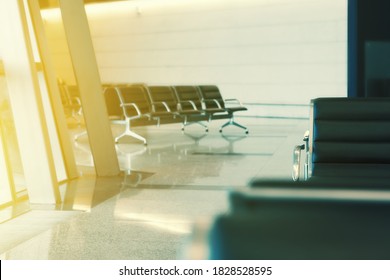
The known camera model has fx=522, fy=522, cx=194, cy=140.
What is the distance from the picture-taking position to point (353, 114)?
2.65 meters

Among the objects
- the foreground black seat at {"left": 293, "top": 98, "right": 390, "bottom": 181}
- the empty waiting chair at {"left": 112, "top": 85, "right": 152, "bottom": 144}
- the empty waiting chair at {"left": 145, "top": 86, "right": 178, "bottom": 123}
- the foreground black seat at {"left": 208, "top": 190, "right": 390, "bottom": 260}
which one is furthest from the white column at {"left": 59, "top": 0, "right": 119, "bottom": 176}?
the foreground black seat at {"left": 208, "top": 190, "right": 390, "bottom": 260}

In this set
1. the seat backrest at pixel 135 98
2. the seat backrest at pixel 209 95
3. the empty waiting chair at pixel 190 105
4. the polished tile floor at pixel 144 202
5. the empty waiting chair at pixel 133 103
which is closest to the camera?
the polished tile floor at pixel 144 202

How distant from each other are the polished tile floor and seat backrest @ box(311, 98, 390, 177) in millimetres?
381

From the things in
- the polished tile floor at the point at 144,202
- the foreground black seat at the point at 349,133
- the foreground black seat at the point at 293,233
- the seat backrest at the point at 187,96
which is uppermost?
the foreground black seat at the point at 293,233

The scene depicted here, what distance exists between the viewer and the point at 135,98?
827 centimetres

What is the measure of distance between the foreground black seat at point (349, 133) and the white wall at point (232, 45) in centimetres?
834

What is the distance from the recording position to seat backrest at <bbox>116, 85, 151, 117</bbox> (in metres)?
8.13

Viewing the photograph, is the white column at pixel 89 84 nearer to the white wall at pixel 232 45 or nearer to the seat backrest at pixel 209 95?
the seat backrest at pixel 209 95

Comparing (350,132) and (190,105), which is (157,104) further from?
(350,132)

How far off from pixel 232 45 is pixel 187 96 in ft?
10.6

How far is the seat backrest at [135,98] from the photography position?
26.7 ft

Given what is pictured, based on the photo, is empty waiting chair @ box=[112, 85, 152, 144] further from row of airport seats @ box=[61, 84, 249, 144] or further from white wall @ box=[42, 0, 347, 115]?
white wall @ box=[42, 0, 347, 115]

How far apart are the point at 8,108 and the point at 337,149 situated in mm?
2434

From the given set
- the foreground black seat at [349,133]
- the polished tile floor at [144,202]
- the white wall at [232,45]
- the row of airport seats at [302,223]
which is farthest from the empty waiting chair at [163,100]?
the row of airport seats at [302,223]
